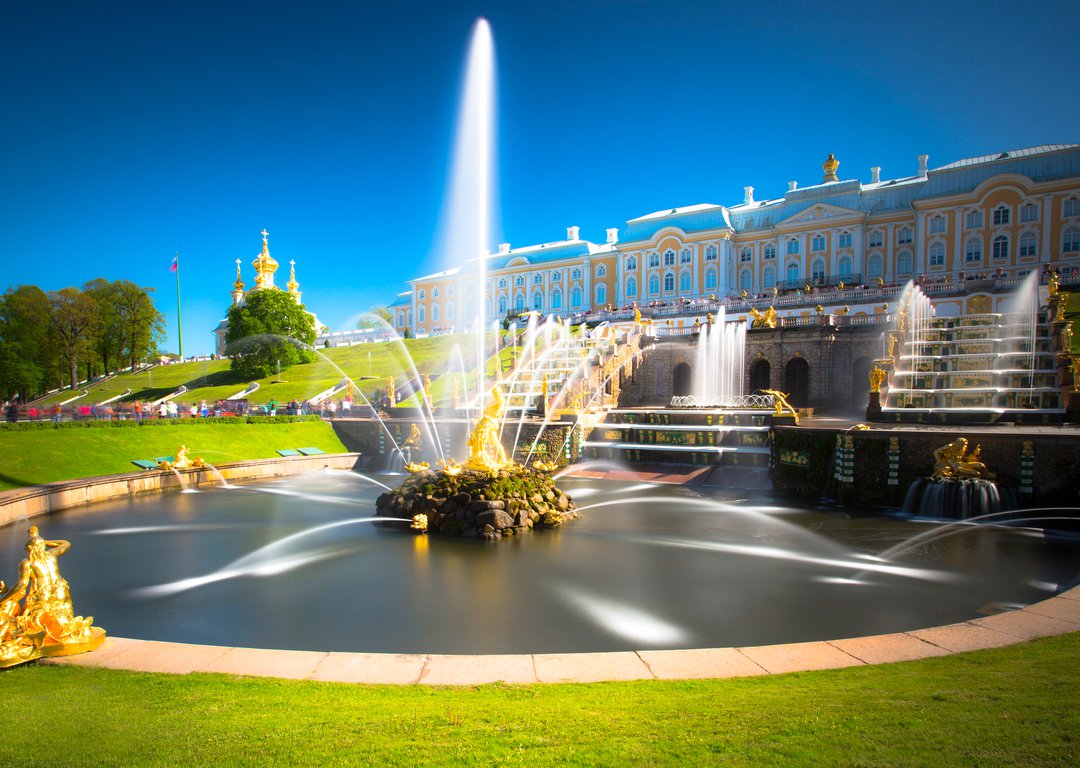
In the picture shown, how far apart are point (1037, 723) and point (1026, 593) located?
8.17 meters

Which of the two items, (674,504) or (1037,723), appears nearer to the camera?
(1037,723)

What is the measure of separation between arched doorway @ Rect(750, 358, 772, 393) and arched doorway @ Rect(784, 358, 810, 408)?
1.40 meters

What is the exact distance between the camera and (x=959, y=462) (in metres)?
17.3

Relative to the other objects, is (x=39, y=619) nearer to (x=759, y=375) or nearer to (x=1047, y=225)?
(x=759, y=375)

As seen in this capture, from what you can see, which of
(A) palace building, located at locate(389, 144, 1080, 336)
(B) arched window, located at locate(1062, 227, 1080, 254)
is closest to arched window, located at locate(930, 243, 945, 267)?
(A) palace building, located at locate(389, 144, 1080, 336)

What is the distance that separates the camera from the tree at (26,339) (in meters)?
49.8

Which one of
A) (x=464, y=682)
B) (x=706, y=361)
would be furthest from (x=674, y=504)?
(x=706, y=361)

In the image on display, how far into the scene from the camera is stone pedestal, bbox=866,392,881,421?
24.7m

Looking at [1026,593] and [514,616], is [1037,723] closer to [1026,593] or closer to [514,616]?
[514,616]

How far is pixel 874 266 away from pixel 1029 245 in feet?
37.3

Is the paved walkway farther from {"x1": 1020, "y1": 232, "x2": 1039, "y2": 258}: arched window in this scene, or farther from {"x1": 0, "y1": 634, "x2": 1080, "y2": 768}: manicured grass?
{"x1": 1020, "y1": 232, "x2": 1039, "y2": 258}: arched window

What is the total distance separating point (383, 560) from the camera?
1345 cm

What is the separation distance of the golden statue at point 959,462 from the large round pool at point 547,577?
177 cm

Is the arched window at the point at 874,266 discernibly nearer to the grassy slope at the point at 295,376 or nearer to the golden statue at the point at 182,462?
the grassy slope at the point at 295,376
